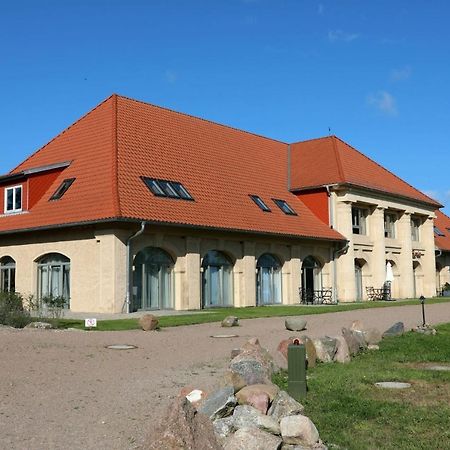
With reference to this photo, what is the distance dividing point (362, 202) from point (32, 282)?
61.2 feet

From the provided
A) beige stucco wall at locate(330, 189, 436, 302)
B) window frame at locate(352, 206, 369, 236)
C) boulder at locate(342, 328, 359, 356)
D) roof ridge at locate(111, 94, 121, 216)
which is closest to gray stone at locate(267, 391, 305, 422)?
boulder at locate(342, 328, 359, 356)

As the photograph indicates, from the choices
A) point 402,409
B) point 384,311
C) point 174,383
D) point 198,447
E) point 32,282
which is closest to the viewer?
point 198,447

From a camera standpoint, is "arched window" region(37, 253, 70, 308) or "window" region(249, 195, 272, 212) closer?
"arched window" region(37, 253, 70, 308)

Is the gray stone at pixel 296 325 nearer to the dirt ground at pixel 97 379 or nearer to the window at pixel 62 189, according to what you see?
the dirt ground at pixel 97 379

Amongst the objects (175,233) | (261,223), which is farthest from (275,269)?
(175,233)

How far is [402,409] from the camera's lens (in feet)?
24.9

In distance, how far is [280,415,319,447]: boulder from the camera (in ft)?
19.2

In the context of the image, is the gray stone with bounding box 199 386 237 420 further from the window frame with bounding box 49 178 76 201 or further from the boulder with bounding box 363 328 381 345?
the window frame with bounding box 49 178 76 201

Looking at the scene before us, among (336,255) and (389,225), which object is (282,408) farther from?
(389,225)

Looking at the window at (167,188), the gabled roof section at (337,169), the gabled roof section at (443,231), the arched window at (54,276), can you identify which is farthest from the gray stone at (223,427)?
the gabled roof section at (443,231)

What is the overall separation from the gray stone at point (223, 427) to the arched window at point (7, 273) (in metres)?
23.9

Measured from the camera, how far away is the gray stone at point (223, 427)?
19.5ft

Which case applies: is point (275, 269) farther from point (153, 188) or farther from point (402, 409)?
point (402, 409)

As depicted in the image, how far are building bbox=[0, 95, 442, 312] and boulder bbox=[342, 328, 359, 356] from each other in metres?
11.9
